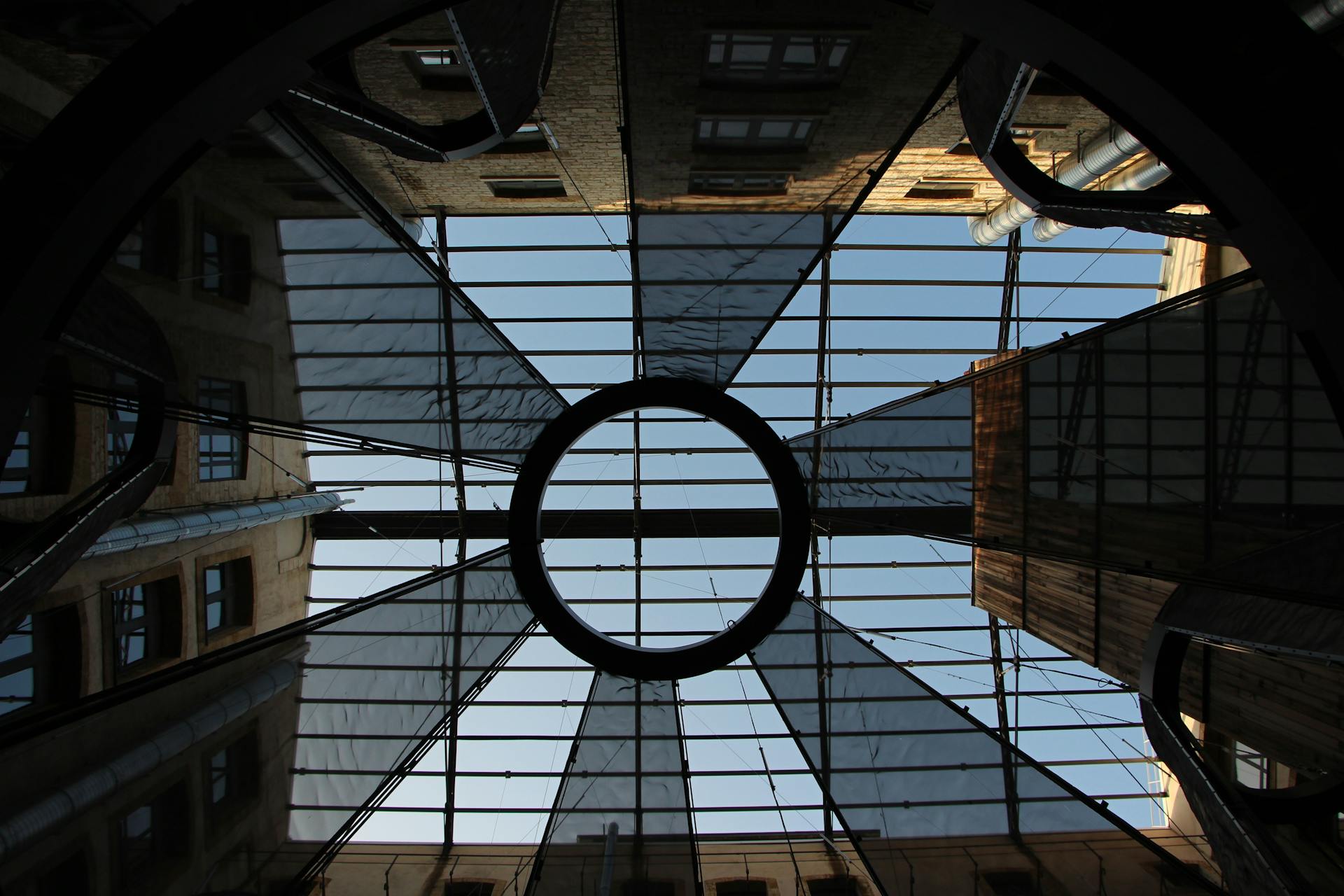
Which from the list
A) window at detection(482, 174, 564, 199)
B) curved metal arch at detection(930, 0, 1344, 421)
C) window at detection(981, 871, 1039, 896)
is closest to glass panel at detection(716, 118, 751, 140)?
curved metal arch at detection(930, 0, 1344, 421)

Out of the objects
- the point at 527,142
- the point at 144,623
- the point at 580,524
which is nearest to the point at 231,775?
the point at 144,623

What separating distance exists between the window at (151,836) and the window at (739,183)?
5.31 metres

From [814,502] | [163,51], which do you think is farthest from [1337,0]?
[163,51]

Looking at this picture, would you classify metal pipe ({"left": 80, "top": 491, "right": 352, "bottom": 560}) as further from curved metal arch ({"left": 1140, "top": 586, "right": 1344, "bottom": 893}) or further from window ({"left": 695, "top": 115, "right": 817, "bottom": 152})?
curved metal arch ({"left": 1140, "top": 586, "right": 1344, "bottom": 893})

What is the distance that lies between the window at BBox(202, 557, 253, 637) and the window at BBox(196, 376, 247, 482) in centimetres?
114

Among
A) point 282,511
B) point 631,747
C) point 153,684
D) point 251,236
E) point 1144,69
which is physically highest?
point 1144,69

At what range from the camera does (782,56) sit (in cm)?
723

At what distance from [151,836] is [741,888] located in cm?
774

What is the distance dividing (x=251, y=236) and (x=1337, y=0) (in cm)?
888

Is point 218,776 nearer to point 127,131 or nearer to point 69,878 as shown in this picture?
point 69,878

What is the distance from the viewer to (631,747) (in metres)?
6.71

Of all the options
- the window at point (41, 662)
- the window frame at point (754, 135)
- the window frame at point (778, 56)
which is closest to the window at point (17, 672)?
the window at point (41, 662)

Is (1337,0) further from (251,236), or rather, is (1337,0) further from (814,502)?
(251,236)

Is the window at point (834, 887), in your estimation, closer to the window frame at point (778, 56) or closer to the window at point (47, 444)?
the window at point (47, 444)
